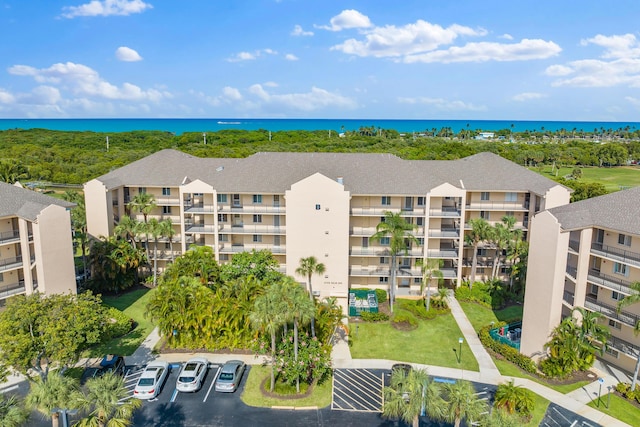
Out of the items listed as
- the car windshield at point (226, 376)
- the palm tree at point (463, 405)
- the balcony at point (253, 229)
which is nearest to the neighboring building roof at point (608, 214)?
the palm tree at point (463, 405)

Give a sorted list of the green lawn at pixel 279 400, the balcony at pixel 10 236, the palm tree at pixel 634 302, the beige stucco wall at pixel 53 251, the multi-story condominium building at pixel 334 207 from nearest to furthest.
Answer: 1. the palm tree at pixel 634 302
2. the green lawn at pixel 279 400
3. the beige stucco wall at pixel 53 251
4. the balcony at pixel 10 236
5. the multi-story condominium building at pixel 334 207

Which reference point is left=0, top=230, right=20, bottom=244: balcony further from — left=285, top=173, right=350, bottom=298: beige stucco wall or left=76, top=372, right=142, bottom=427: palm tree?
left=285, top=173, right=350, bottom=298: beige stucco wall

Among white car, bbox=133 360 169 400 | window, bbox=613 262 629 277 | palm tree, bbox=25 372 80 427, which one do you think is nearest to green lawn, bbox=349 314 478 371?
window, bbox=613 262 629 277

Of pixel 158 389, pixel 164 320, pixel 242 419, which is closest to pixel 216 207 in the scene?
pixel 164 320

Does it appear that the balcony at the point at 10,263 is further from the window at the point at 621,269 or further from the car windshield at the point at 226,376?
the window at the point at 621,269

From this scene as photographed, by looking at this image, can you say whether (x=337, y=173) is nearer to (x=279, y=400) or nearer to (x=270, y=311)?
(x=270, y=311)
